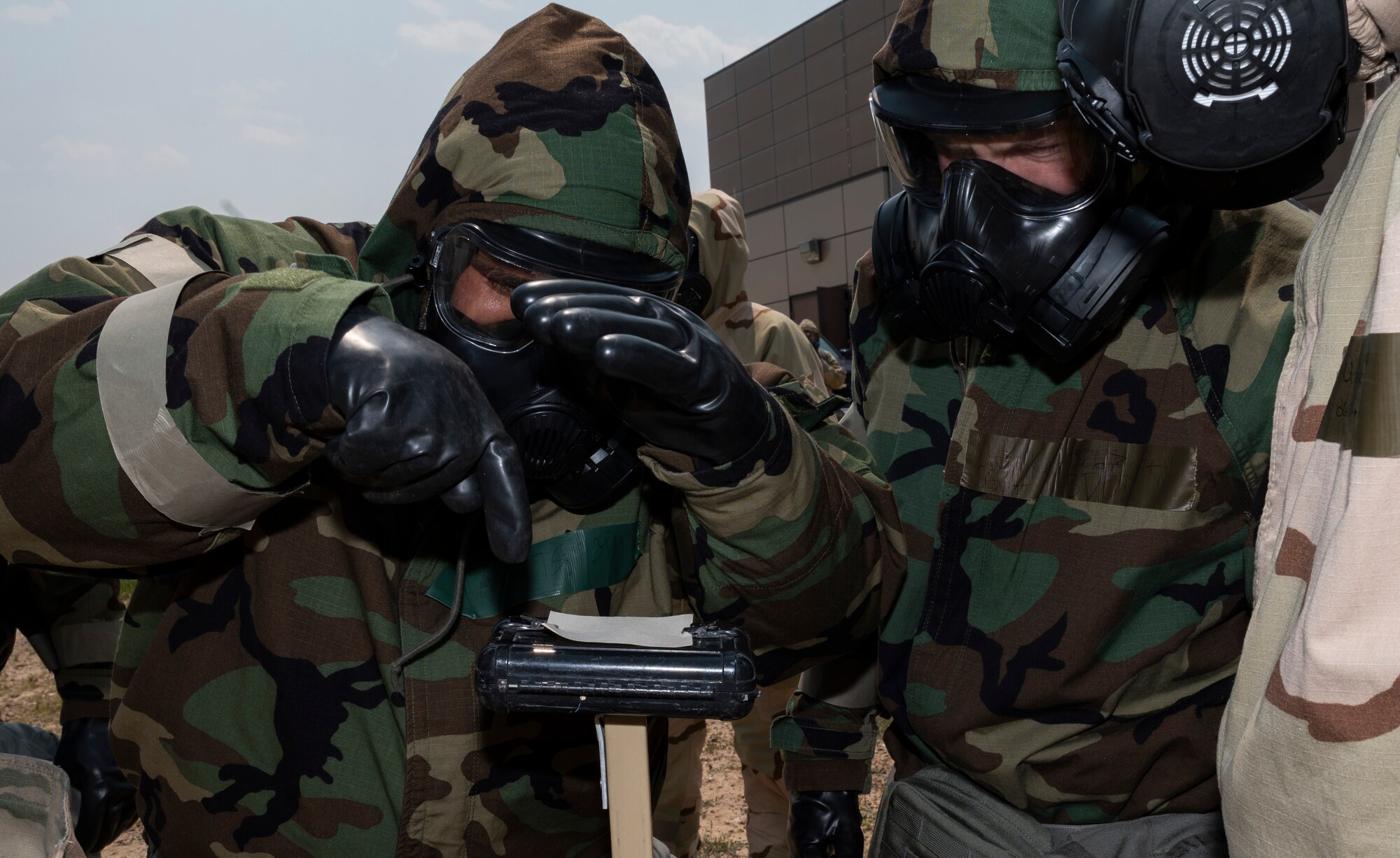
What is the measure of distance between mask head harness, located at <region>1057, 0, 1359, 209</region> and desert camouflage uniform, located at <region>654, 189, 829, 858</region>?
1.32 metres

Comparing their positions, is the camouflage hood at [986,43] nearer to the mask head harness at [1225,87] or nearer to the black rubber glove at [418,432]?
the mask head harness at [1225,87]

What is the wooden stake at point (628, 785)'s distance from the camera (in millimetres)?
1144

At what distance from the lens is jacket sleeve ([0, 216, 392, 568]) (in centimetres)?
123

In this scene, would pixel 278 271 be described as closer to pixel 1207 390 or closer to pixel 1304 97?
pixel 1304 97

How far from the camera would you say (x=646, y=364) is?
4.31ft

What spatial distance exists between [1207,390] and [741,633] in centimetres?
93

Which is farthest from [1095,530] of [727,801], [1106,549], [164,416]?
[727,801]

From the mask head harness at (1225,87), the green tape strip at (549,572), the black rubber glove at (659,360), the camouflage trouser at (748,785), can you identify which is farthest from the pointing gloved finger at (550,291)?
the camouflage trouser at (748,785)

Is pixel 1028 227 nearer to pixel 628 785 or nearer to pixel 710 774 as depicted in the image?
pixel 628 785

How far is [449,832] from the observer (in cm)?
165

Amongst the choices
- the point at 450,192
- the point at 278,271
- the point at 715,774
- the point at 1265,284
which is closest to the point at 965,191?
the point at 1265,284

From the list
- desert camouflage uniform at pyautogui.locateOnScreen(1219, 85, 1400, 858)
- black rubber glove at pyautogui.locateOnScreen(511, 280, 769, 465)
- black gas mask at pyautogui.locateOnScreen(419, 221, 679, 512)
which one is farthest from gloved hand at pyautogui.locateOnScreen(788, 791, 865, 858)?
desert camouflage uniform at pyautogui.locateOnScreen(1219, 85, 1400, 858)

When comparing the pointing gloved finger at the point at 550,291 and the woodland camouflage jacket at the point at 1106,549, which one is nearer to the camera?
→ the pointing gloved finger at the point at 550,291

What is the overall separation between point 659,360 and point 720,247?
121 inches
